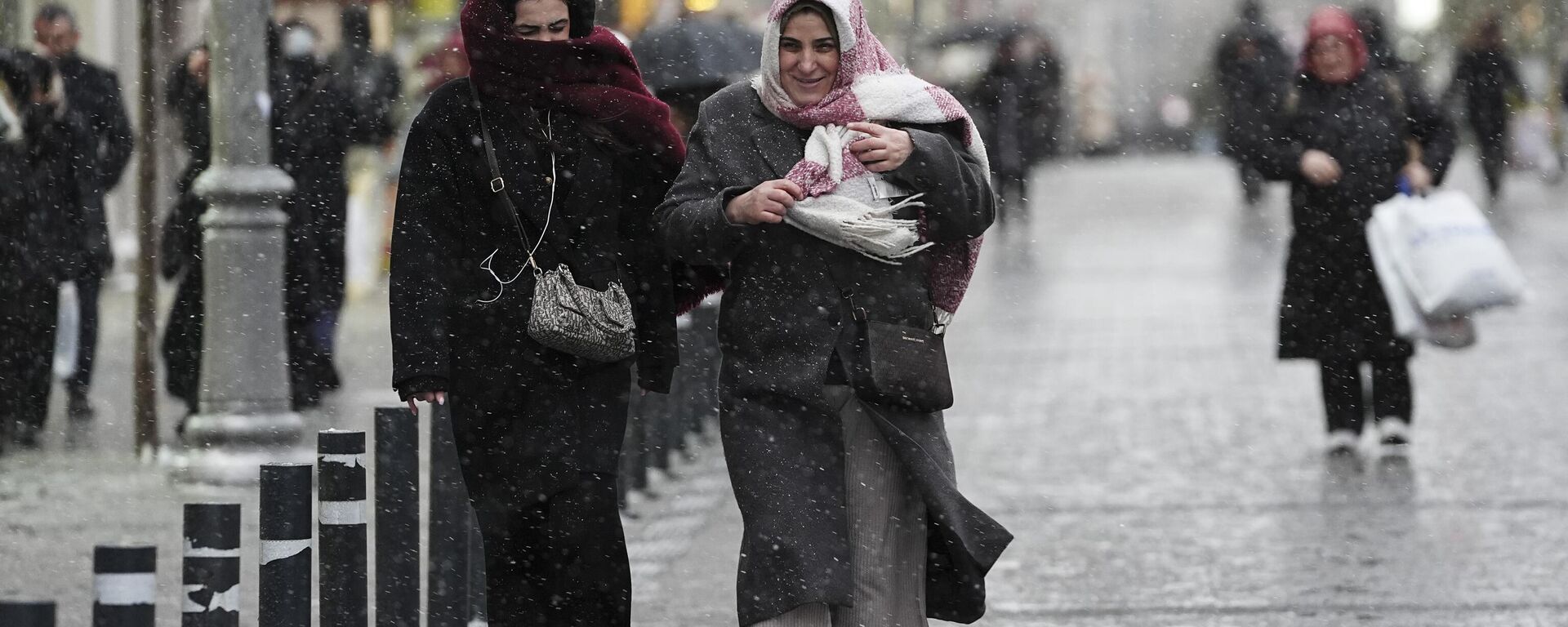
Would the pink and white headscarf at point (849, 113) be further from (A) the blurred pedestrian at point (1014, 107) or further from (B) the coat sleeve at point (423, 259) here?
(A) the blurred pedestrian at point (1014, 107)

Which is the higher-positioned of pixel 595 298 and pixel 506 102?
pixel 506 102

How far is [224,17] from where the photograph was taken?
9312mm

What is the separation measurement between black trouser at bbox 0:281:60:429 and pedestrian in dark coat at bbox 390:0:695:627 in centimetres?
612

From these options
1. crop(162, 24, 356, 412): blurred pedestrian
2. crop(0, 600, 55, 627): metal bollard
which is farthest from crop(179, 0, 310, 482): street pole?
crop(0, 600, 55, 627): metal bollard

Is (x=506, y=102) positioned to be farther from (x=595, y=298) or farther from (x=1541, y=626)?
(x=1541, y=626)

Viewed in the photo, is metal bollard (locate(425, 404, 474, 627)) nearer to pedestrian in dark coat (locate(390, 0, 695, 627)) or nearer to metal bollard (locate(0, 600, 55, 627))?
pedestrian in dark coat (locate(390, 0, 695, 627))

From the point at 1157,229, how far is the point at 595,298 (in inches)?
828

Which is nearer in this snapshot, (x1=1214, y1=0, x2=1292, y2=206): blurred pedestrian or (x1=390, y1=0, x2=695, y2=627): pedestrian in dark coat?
(x1=390, y1=0, x2=695, y2=627): pedestrian in dark coat

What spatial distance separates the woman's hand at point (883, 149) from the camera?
4805 mm

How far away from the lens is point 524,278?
16.6ft

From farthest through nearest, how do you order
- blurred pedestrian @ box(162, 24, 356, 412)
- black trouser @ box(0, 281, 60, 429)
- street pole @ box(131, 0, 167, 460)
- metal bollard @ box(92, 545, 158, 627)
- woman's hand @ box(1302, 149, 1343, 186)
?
black trouser @ box(0, 281, 60, 429) < blurred pedestrian @ box(162, 24, 356, 412) < street pole @ box(131, 0, 167, 460) < woman's hand @ box(1302, 149, 1343, 186) < metal bollard @ box(92, 545, 158, 627)

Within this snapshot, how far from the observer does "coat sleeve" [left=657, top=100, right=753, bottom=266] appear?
15.9 ft

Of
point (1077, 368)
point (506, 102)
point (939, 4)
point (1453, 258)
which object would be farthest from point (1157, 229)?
point (939, 4)

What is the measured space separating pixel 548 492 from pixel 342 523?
0.44m
